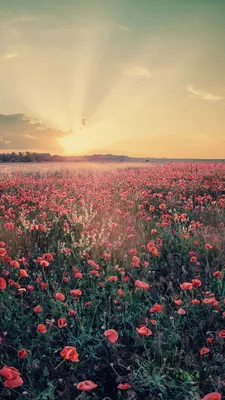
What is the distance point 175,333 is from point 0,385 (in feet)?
4.85

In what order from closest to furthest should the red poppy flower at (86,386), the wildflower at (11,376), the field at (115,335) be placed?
1. the red poppy flower at (86,386)
2. the wildflower at (11,376)
3. the field at (115,335)

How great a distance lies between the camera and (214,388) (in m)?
2.44

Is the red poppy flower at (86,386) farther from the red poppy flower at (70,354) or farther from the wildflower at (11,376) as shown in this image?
the wildflower at (11,376)

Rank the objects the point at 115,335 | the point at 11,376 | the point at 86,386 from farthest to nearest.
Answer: the point at 115,335, the point at 11,376, the point at 86,386

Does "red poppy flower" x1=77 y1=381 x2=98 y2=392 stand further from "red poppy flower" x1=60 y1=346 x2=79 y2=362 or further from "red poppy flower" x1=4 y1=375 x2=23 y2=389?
"red poppy flower" x1=4 y1=375 x2=23 y2=389

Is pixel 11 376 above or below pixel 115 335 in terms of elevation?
below

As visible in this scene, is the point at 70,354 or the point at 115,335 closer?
the point at 70,354

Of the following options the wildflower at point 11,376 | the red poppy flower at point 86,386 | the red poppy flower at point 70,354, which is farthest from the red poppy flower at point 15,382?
the red poppy flower at point 86,386

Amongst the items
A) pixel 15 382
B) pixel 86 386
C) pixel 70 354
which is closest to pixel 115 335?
pixel 70 354

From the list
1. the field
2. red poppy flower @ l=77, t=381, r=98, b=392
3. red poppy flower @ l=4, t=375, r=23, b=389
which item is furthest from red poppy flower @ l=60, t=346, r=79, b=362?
red poppy flower @ l=4, t=375, r=23, b=389

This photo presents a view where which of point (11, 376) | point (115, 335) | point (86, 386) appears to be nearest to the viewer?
point (86, 386)

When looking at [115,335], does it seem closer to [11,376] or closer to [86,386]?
[86,386]

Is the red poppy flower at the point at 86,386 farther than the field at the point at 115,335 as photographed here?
No

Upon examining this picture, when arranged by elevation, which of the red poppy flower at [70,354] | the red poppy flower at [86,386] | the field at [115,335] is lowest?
the field at [115,335]
